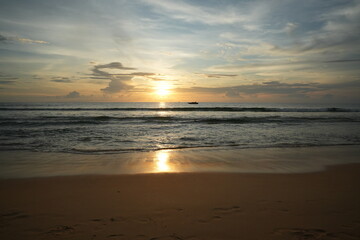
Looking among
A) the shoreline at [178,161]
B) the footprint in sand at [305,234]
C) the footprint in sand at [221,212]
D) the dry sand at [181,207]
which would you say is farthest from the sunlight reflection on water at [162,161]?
the footprint in sand at [305,234]

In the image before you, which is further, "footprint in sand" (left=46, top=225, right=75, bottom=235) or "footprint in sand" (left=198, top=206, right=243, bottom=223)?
"footprint in sand" (left=198, top=206, right=243, bottom=223)

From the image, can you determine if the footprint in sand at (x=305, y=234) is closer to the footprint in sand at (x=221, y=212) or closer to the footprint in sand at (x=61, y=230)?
the footprint in sand at (x=221, y=212)

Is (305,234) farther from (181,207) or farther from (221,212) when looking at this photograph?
(181,207)

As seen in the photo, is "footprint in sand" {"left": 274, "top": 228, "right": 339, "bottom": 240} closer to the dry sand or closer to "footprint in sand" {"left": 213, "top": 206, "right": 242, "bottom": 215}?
the dry sand

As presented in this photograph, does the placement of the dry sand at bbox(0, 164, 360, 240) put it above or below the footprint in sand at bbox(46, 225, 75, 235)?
above

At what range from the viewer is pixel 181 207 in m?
4.00

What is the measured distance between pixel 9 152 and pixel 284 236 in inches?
389

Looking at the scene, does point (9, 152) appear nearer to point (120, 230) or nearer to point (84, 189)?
point (84, 189)

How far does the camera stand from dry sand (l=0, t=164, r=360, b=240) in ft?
10.6

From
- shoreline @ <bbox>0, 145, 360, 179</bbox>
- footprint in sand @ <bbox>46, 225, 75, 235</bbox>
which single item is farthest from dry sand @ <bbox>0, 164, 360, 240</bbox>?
shoreline @ <bbox>0, 145, 360, 179</bbox>

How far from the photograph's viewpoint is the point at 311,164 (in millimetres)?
7223

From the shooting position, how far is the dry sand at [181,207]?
10.6 feet

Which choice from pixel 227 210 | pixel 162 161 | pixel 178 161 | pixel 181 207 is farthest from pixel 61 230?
pixel 178 161

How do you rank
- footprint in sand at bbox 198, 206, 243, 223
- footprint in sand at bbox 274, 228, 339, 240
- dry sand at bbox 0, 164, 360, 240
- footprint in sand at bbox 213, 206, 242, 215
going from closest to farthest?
footprint in sand at bbox 274, 228, 339, 240 → dry sand at bbox 0, 164, 360, 240 → footprint in sand at bbox 198, 206, 243, 223 → footprint in sand at bbox 213, 206, 242, 215
